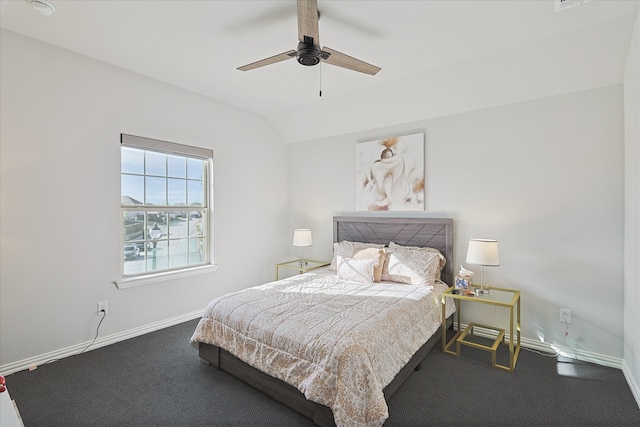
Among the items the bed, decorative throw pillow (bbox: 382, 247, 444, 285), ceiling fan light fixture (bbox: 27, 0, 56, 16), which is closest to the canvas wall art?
the bed

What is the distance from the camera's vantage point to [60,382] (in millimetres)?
2445

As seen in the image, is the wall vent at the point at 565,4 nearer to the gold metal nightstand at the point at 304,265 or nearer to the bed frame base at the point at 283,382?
the bed frame base at the point at 283,382

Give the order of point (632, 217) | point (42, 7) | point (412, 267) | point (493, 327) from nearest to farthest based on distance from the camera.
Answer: point (42, 7) → point (632, 217) → point (493, 327) → point (412, 267)

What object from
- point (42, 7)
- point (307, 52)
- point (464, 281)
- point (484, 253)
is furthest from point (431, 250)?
point (42, 7)

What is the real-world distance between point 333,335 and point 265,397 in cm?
75

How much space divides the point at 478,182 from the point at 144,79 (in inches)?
146

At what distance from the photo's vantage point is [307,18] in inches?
76.5

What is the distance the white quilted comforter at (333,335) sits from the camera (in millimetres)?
1807

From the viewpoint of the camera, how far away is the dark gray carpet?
79.8 inches

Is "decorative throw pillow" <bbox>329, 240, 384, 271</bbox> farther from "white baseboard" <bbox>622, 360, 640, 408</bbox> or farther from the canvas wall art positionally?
"white baseboard" <bbox>622, 360, 640, 408</bbox>

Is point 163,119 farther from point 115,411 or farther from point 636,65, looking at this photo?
point 636,65

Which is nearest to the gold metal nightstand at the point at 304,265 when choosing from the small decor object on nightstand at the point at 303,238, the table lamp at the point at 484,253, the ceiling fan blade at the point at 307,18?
the small decor object on nightstand at the point at 303,238

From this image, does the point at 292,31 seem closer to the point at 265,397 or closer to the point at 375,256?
the point at 375,256

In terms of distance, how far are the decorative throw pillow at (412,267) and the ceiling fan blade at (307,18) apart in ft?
7.70
